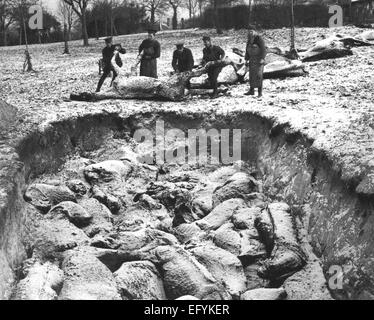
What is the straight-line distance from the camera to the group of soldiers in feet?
31.8

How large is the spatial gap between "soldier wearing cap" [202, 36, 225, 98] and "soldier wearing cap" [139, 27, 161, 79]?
3.58 ft

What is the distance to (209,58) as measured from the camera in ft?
33.6

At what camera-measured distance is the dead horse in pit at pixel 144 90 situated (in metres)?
9.82

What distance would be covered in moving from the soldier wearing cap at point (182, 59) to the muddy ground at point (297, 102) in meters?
0.93

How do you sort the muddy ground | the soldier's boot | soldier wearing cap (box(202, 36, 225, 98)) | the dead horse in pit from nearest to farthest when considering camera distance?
1. the muddy ground
2. the dead horse in pit
3. the soldier's boot
4. soldier wearing cap (box(202, 36, 225, 98))

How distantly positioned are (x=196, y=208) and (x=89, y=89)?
5.88 m

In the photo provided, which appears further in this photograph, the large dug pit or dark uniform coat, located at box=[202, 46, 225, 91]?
dark uniform coat, located at box=[202, 46, 225, 91]

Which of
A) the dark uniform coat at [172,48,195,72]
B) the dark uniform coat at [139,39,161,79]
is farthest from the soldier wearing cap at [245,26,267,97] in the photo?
the dark uniform coat at [139,39,161,79]

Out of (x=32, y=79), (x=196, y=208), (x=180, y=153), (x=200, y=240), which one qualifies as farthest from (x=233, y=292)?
(x=32, y=79)

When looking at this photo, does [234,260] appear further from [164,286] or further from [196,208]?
[196,208]

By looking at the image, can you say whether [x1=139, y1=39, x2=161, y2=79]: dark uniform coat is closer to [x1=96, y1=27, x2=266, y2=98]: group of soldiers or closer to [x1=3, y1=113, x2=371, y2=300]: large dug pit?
[x1=96, y1=27, x2=266, y2=98]: group of soldiers

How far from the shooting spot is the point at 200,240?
5.98 metres

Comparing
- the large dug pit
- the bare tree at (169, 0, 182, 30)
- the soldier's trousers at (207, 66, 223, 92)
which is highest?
the bare tree at (169, 0, 182, 30)

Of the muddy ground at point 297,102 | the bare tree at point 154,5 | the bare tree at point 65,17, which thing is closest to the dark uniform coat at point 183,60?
the muddy ground at point 297,102
